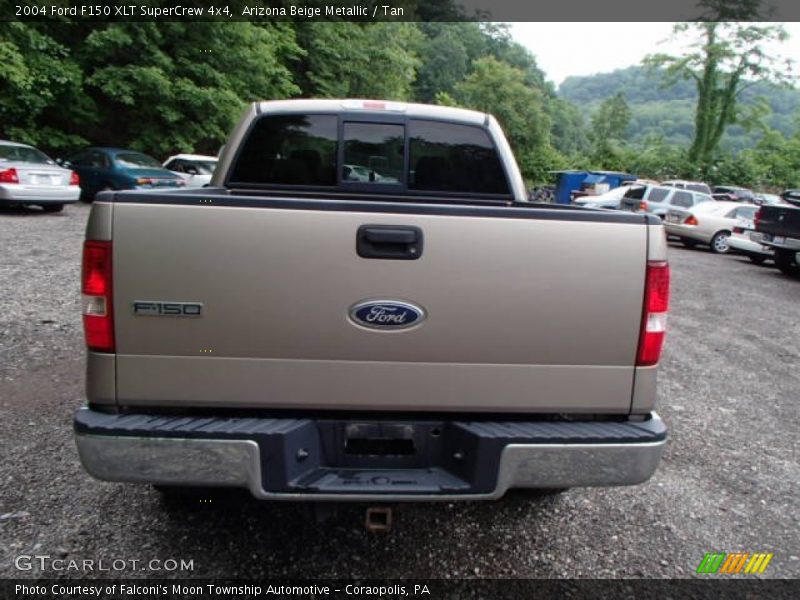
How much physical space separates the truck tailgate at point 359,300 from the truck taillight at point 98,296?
3 cm

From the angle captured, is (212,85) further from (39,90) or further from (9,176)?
(9,176)

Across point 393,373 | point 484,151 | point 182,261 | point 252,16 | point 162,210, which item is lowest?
point 393,373

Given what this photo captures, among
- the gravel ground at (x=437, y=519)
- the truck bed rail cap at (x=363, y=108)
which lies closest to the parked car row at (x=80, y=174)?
the truck bed rail cap at (x=363, y=108)

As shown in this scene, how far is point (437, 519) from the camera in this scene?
10.2 ft

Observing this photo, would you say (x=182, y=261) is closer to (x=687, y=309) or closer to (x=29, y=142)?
(x=687, y=309)

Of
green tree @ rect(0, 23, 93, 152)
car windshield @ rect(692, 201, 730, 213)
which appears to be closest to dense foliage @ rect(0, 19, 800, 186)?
green tree @ rect(0, 23, 93, 152)

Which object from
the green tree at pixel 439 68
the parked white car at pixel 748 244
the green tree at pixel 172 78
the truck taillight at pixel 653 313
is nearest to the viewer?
the truck taillight at pixel 653 313

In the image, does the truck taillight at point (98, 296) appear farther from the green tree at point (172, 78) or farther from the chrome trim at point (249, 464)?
the green tree at point (172, 78)

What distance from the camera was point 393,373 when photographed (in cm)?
225

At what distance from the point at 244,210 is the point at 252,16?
68.9ft

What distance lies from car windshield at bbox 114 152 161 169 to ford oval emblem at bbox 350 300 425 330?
550 inches

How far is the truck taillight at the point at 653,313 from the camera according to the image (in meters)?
2.26

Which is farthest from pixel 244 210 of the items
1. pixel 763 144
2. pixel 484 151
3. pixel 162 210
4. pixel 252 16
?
pixel 763 144

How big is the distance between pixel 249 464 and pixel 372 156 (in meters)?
2.56
